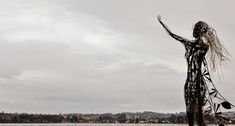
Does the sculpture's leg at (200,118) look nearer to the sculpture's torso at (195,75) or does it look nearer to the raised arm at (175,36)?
the sculpture's torso at (195,75)

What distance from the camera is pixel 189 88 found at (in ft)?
22.0

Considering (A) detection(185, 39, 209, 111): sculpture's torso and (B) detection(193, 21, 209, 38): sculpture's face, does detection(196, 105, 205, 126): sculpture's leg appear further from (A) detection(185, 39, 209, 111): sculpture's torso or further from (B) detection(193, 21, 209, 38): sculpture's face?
(B) detection(193, 21, 209, 38): sculpture's face

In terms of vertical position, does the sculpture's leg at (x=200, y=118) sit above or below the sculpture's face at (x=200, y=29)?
below

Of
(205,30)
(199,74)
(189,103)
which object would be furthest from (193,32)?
(189,103)

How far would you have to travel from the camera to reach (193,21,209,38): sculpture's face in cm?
671

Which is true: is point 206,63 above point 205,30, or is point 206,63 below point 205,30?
below

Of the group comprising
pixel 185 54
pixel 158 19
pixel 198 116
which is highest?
pixel 158 19

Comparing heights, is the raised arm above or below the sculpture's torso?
above

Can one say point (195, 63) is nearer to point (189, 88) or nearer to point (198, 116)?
point (189, 88)

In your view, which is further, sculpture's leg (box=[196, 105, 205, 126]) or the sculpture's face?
the sculpture's face

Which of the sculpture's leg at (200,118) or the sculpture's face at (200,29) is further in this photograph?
the sculpture's face at (200,29)

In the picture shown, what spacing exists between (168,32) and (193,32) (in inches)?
15.5

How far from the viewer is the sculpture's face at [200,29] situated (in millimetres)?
6715

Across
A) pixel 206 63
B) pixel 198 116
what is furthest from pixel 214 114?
pixel 206 63
